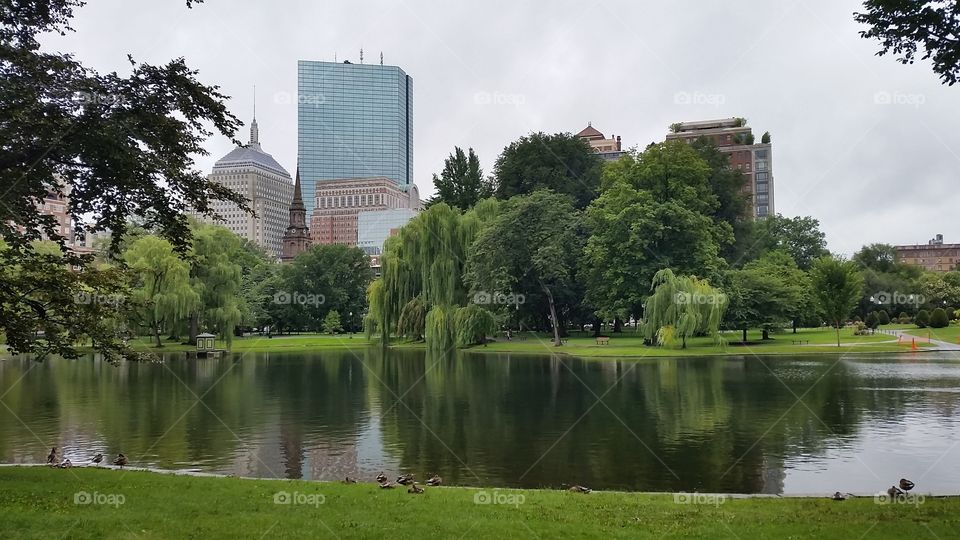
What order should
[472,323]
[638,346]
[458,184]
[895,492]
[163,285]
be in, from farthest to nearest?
[458,184] → [163,285] → [472,323] → [638,346] → [895,492]

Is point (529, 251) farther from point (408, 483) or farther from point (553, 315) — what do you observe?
point (408, 483)

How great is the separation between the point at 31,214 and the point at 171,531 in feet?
20.6

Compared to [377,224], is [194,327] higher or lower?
lower

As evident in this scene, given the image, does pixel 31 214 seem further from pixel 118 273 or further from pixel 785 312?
pixel 785 312

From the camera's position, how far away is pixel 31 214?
1174 centimetres

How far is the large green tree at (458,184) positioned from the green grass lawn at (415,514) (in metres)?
66.1

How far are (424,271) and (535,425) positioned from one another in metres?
38.9

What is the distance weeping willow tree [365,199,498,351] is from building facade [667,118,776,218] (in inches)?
2666

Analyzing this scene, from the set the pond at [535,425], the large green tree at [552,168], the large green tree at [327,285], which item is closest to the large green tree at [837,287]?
the pond at [535,425]

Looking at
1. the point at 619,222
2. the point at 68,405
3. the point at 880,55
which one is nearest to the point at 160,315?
the point at 68,405

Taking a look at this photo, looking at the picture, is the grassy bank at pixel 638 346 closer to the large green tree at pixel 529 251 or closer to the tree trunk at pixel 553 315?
the tree trunk at pixel 553 315

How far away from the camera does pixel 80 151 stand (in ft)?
34.9

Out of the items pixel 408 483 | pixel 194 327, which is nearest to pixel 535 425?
pixel 408 483

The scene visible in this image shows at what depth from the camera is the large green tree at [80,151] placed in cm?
1044
